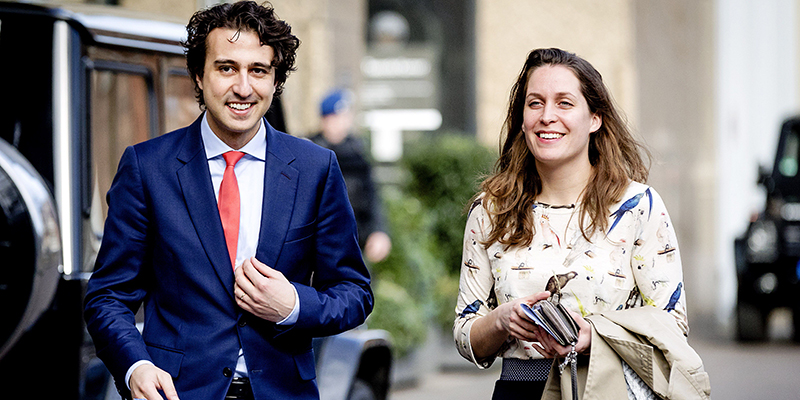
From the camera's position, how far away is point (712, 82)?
63.9 feet

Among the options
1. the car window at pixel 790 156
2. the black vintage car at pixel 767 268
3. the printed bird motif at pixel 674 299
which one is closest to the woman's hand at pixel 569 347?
the printed bird motif at pixel 674 299

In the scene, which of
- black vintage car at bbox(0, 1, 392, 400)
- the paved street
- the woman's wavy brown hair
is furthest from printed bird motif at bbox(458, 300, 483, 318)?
the paved street

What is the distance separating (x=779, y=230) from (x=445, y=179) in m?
4.38

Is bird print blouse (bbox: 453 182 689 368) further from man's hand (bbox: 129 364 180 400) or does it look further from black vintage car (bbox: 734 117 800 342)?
black vintage car (bbox: 734 117 800 342)

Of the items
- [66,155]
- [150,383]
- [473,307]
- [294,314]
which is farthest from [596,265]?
[66,155]

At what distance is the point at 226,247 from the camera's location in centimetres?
279

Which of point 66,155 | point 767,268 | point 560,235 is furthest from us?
point 767,268

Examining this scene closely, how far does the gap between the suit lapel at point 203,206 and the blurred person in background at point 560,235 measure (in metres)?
0.77

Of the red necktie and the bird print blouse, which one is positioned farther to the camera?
the bird print blouse

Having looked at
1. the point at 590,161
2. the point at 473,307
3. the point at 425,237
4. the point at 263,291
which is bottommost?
the point at 425,237

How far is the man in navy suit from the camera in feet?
9.06

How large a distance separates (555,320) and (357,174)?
5.10m

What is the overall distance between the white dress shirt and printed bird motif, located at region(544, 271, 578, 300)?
75 centimetres

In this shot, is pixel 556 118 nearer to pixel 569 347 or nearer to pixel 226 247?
pixel 569 347
